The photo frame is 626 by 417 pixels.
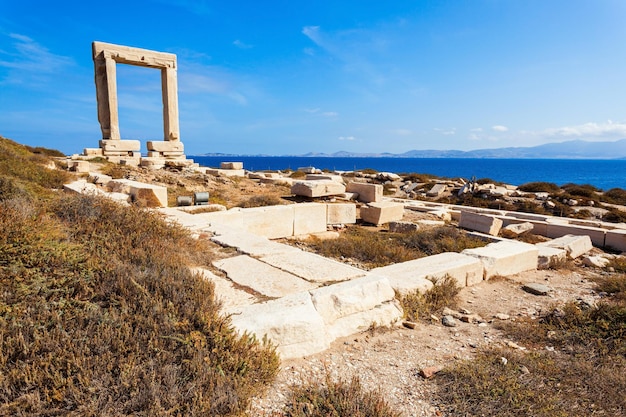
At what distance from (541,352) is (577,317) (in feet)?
2.87

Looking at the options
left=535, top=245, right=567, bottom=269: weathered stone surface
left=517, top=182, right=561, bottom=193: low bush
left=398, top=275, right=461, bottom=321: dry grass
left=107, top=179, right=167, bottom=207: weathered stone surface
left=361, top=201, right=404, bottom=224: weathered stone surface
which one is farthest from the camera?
left=517, top=182, right=561, bottom=193: low bush

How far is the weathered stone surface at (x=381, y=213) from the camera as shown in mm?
10867

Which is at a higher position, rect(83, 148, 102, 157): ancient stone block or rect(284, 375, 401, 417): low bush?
rect(83, 148, 102, 157): ancient stone block

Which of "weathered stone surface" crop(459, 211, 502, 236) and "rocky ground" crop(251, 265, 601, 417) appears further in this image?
"weathered stone surface" crop(459, 211, 502, 236)

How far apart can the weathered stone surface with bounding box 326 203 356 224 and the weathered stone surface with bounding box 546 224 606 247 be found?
536 centimetres

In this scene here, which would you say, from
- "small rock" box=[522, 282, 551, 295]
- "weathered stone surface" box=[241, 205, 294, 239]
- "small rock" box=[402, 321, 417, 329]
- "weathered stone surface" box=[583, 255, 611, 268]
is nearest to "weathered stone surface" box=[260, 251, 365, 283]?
"small rock" box=[402, 321, 417, 329]

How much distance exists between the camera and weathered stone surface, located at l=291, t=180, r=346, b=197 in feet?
39.0

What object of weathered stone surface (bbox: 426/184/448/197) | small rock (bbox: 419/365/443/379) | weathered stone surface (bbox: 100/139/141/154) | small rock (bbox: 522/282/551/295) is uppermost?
weathered stone surface (bbox: 100/139/141/154)

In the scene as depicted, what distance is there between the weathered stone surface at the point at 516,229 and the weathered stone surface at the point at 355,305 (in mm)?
7193

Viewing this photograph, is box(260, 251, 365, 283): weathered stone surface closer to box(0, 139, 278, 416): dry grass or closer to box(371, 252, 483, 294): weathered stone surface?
box(371, 252, 483, 294): weathered stone surface

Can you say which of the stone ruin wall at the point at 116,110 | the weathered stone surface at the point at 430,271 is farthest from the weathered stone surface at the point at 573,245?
the stone ruin wall at the point at 116,110

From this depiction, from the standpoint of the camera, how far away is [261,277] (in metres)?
4.02

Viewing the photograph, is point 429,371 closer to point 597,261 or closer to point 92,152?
point 597,261

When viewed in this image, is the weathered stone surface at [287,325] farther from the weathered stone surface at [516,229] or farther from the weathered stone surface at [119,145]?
the weathered stone surface at [119,145]
